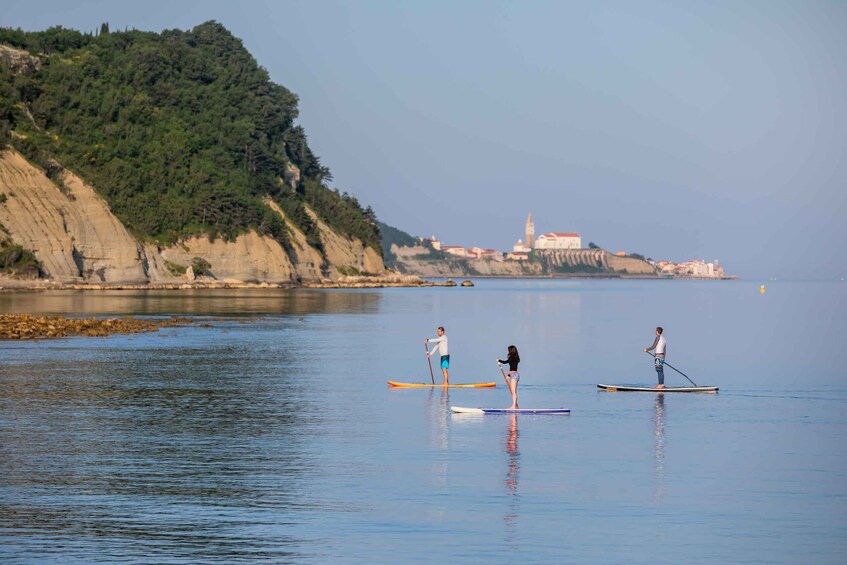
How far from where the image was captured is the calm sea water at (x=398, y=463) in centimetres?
1498

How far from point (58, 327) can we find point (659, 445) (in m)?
37.3

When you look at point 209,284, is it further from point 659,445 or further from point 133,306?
point 659,445

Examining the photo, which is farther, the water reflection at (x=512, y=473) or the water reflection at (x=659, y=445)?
the water reflection at (x=659, y=445)

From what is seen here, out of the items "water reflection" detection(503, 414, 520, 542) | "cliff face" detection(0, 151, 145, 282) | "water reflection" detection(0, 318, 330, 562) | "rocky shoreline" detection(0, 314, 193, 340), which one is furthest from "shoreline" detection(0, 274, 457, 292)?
"water reflection" detection(503, 414, 520, 542)

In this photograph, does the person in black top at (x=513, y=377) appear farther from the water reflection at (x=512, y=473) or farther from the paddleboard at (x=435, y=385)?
the paddleboard at (x=435, y=385)

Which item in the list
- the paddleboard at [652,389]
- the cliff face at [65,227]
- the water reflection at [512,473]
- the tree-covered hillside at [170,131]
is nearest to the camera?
the water reflection at [512,473]

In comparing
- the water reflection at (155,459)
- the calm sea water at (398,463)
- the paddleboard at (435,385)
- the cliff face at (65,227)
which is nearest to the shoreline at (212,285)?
the cliff face at (65,227)

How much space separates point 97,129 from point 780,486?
5405 inches

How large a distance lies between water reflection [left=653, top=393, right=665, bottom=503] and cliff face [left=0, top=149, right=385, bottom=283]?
89267mm

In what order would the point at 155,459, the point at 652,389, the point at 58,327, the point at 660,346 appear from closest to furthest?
the point at 155,459 → the point at 652,389 → the point at 660,346 → the point at 58,327

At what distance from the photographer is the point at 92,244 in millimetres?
118938

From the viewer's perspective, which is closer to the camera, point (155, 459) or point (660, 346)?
point (155, 459)

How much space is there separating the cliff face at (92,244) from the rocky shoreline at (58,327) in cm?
5529

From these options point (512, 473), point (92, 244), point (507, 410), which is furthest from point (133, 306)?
point (512, 473)
